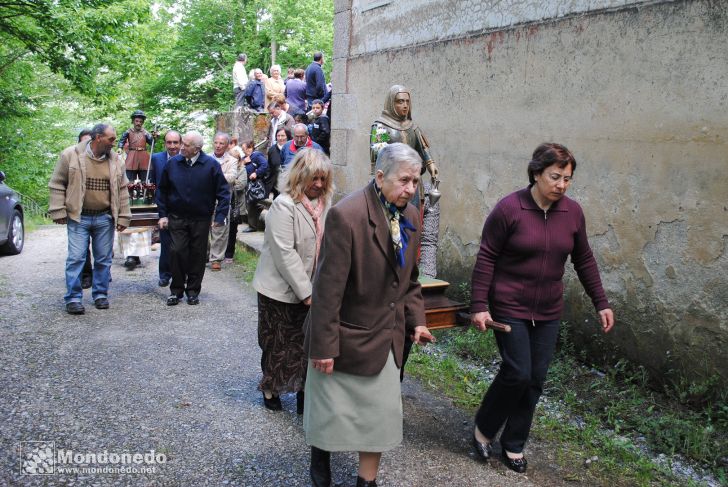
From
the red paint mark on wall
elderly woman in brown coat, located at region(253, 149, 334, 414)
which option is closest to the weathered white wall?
the red paint mark on wall

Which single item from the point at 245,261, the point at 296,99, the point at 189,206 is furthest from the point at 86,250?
the point at 296,99

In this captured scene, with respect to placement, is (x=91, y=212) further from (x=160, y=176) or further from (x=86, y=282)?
(x=86, y=282)

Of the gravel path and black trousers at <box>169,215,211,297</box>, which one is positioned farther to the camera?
black trousers at <box>169,215,211,297</box>

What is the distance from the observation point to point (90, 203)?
740 centimetres

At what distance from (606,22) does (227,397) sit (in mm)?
4111

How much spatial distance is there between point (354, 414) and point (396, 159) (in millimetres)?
1199

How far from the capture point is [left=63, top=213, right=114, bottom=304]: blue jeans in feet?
24.4

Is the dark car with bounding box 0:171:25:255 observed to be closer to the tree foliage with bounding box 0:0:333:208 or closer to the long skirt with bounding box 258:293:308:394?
the tree foliage with bounding box 0:0:333:208

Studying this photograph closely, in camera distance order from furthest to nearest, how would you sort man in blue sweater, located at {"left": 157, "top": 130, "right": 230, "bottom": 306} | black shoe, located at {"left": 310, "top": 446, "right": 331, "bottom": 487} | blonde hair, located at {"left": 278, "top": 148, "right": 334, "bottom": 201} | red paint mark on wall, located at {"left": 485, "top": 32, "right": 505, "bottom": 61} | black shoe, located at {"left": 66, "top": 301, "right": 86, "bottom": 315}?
man in blue sweater, located at {"left": 157, "top": 130, "right": 230, "bottom": 306}, black shoe, located at {"left": 66, "top": 301, "right": 86, "bottom": 315}, red paint mark on wall, located at {"left": 485, "top": 32, "right": 505, "bottom": 61}, blonde hair, located at {"left": 278, "top": 148, "right": 334, "bottom": 201}, black shoe, located at {"left": 310, "top": 446, "right": 331, "bottom": 487}

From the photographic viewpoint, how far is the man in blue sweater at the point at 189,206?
7734mm

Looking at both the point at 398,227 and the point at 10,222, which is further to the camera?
the point at 10,222

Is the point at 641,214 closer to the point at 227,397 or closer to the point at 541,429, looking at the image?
the point at 541,429

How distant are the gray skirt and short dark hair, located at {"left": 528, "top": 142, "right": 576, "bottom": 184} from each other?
137 cm

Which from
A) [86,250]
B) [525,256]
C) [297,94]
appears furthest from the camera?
[297,94]
